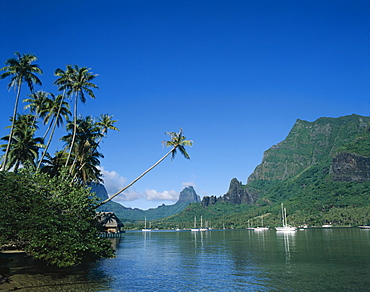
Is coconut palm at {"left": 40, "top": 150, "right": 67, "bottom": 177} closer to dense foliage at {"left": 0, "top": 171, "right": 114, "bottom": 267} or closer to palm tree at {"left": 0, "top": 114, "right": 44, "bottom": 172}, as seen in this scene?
palm tree at {"left": 0, "top": 114, "right": 44, "bottom": 172}

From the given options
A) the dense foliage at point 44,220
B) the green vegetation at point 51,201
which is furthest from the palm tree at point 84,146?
the dense foliage at point 44,220

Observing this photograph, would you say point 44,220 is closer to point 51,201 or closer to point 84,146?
point 51,201

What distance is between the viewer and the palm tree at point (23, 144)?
138 ft

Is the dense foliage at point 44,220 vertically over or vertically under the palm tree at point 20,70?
under

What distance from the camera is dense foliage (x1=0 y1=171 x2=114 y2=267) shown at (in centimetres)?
2320

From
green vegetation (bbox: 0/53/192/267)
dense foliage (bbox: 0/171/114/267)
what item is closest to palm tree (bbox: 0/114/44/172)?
green vegetation (bbox: 0/53/192/267)

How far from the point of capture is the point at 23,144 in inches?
1657

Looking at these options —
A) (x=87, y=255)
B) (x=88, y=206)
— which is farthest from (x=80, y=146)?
(x=87, y=255)

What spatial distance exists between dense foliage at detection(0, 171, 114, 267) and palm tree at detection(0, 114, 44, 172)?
17.9 meters

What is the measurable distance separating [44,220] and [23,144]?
22.4 meters

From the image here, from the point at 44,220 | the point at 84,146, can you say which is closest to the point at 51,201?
the point at 44,220

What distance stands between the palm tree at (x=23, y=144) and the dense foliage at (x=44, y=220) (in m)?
17.9

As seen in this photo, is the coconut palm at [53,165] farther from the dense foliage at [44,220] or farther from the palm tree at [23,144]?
the dense foliage at [44,220]

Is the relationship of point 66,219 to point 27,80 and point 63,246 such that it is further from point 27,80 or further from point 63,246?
point 27,80
